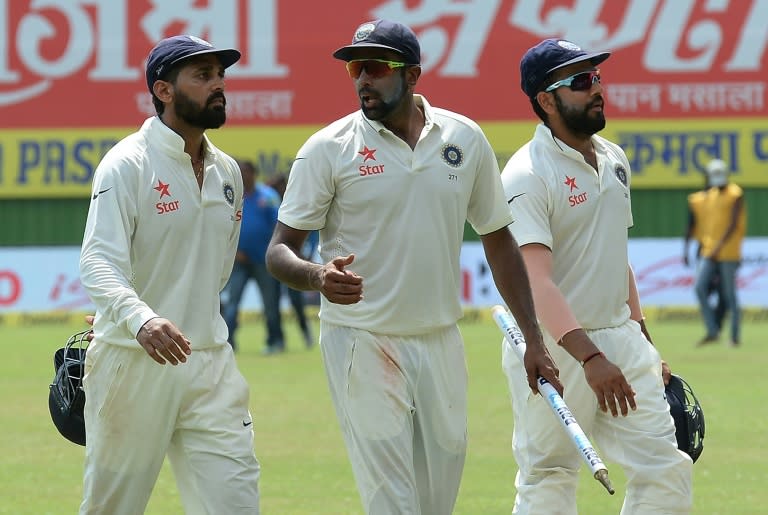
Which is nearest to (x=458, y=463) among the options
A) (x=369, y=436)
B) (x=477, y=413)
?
(x=369, y=436)

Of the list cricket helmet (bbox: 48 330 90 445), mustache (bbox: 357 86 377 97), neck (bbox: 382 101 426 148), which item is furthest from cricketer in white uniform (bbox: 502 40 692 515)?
cricket helmet (bbox: 48 330 90 445)

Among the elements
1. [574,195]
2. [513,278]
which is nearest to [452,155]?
[513,278]

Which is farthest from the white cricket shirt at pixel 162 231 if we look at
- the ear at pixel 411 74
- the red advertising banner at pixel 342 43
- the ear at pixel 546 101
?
the red advertising banner at pixel 342 43

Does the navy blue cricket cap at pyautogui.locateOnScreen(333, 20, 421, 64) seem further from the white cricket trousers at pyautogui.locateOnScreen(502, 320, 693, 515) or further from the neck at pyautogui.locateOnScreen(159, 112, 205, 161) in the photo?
the white cricket trousers at pyautogui.locateOnScreen(502, 320, 693, 515)

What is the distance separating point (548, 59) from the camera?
24.0 ft

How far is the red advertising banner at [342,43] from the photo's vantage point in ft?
90.5

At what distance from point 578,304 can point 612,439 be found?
1.93 ft

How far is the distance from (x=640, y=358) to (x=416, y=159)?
1432 mm

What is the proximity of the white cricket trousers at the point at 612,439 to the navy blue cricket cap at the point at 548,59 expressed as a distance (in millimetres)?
1132

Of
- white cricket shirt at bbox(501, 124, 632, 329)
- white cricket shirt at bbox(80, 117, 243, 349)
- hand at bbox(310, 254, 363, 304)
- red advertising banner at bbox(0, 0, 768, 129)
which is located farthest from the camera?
red advertising banner at bbox(0, 0, 768, 129)

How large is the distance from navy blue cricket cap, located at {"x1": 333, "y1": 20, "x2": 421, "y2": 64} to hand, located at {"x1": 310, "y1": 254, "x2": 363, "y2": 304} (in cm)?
102

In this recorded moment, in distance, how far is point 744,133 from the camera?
1093 inches

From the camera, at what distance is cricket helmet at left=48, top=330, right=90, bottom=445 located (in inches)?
275

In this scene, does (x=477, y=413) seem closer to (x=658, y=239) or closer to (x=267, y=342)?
(x=267, y=342)
